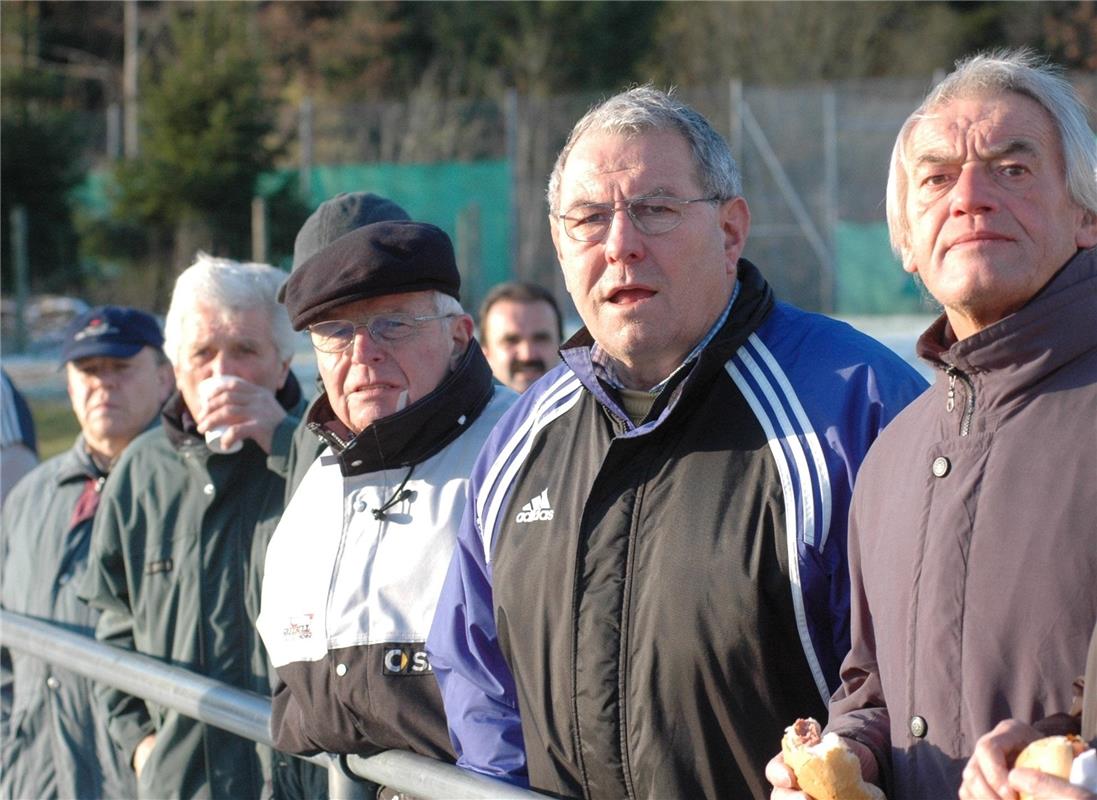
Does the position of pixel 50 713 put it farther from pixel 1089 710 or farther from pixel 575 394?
pixel 1089 710

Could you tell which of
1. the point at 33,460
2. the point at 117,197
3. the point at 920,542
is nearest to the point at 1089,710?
the point at 920,542

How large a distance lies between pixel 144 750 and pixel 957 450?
2.58 metres

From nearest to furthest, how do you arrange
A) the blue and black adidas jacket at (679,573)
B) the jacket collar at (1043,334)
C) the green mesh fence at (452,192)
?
the jacket collar at (1043,334)
the blue and black adidas jacket at (679,573)
the green mesh fence at (452,192)

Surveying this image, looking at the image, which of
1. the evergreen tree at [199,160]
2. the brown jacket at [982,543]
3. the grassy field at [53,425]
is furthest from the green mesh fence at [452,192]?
the brown jacket at [982,543]

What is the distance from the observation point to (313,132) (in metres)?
24.4

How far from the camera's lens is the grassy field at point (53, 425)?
12.4 metres

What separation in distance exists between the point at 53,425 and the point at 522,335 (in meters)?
9.02

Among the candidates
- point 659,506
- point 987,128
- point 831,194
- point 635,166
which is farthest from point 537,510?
point 831,194

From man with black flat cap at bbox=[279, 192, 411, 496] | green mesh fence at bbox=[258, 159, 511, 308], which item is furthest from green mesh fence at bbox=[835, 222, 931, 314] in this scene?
man with black flat cap at bbox=[279, 192, 411, 496]

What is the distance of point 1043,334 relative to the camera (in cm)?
200

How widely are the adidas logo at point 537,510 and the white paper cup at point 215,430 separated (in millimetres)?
1253

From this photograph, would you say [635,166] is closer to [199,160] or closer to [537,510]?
[537,510]

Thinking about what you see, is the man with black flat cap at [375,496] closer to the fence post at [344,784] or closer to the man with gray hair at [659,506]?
the fence post at [344,784]

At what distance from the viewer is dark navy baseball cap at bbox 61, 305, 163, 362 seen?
4730 mm
